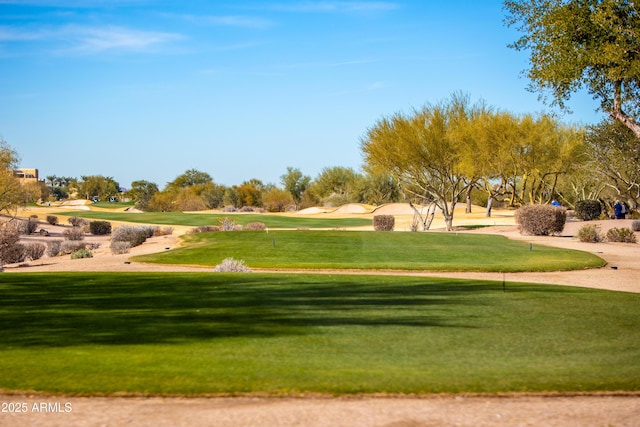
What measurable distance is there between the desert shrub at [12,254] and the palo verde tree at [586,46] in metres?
24.5

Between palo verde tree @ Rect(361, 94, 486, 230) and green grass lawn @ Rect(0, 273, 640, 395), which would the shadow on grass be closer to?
green grass lawn @ Rect(0, 273, 640, 395)

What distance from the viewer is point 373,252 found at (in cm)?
3158

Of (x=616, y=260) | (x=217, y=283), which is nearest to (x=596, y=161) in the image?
(x=616, y=260)

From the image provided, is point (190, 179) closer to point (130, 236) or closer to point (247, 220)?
point (247, 220)

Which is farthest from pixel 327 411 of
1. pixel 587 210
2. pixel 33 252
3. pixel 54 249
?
pixel 587 210

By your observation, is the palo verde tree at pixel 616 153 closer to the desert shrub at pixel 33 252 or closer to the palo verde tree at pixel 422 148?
the palo verde tree at pixel 422 148

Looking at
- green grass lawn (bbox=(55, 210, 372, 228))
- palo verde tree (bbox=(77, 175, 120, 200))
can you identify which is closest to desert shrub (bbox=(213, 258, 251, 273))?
green grass lawn (bbox=(55, 210, 372, 228))

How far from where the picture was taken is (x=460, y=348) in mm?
10445

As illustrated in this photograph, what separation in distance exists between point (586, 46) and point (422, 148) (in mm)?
26158

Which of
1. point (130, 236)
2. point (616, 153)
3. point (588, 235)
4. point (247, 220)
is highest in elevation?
point (616, 153)

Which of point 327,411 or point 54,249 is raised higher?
point 327,411

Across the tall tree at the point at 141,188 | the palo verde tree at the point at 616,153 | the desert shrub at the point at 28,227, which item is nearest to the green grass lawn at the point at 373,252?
the palo verde tree at the point at 616,153

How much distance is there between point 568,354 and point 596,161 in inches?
1773

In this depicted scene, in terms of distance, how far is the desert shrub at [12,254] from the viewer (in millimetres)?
34719
